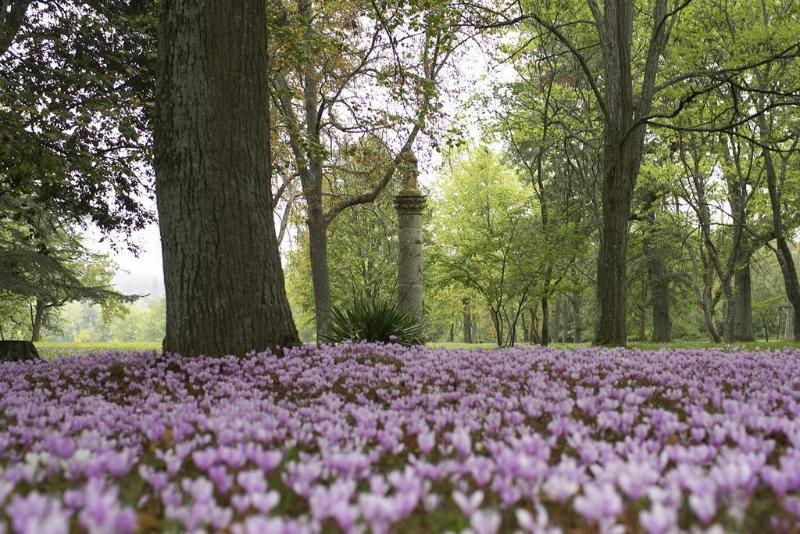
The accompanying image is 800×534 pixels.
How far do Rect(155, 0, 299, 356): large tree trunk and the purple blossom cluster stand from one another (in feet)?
2.83

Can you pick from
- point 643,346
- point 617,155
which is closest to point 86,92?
point 617,155

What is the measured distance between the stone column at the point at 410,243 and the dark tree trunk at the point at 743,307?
55.4 feet

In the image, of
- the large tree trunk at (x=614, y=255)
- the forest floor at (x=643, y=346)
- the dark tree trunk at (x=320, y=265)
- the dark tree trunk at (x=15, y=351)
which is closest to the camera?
the dark tree trunk at (x=15, y=351)

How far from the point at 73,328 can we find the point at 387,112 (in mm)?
210565

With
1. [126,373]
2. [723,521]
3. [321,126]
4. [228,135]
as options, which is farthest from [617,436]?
[321,126]

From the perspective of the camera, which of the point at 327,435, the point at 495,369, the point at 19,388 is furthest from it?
the point at 495,369

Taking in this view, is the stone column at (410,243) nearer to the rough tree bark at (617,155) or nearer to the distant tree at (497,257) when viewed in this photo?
the distant tree at (497,257)

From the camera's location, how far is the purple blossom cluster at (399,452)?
5.42 feet

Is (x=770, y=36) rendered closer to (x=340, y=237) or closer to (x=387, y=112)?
(x=387, y=112)

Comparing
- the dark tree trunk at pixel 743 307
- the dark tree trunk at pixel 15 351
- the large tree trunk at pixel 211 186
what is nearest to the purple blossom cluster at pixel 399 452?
the large tree trunk at pixel 211 186

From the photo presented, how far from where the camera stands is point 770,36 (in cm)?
1466

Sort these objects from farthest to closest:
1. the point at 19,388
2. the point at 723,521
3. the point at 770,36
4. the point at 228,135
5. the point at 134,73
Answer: the point at 770,36 < the point at 134,73 < the point at 228,135 < the point at 19,388 < the point at 723,521

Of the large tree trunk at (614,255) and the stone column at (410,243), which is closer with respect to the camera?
the large tree trunk at (614,255)

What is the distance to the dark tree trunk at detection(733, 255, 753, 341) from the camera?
25.7m
